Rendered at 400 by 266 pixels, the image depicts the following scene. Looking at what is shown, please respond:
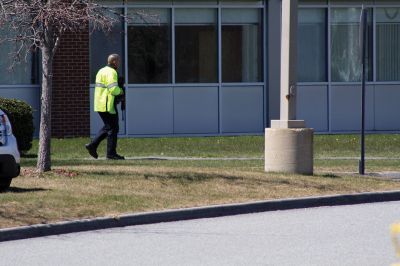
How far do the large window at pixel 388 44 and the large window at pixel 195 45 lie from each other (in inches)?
165

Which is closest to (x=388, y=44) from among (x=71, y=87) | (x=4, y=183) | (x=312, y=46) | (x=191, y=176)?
(x=312, y=46)

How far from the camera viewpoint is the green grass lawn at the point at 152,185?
43.7ft

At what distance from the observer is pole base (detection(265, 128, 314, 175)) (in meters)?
16.7

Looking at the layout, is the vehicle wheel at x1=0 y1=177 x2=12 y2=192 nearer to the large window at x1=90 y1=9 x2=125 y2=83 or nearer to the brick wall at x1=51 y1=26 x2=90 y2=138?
the brick wall at x1=51 y1=26 x2=90 y2=138

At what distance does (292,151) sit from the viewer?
1673 centimetres

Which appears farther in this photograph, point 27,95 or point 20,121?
point 27,95

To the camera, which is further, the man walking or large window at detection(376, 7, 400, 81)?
large window at detection(376, 7, 400, 81)

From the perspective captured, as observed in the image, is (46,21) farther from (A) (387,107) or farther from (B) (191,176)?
(A) (387,107)

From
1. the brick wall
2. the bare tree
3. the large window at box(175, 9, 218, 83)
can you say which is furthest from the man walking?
the large window at box(175, 9, 218, 83)

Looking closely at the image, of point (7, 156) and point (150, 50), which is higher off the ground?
point (150, 50)

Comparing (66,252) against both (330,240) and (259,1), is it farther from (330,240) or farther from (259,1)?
(259,1)

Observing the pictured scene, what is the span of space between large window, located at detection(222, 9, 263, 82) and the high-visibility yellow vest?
23.1 ft

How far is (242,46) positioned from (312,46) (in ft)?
5.93

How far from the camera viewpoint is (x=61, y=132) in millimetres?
Answer: 25297
